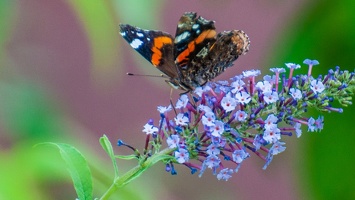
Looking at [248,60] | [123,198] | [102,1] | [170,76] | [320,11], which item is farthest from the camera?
[248,60]

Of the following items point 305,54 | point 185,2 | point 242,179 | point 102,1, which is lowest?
point 242,179

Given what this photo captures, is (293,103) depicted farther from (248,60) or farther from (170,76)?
(248,60)

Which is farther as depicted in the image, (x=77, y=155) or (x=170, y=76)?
(x=170, y=76)

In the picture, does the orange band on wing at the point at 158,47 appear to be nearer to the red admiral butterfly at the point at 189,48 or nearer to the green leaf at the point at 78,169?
the red admiral butterfly at the point at 189,48

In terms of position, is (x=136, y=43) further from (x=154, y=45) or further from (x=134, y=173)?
(x=134, y=173)

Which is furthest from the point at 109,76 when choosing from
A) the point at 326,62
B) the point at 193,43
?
the point at 326,62

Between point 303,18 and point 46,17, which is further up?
point 303,18

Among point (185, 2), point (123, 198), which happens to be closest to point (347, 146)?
point (123, 198)

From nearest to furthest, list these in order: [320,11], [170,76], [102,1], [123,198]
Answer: [102,1]
[123,198]
[320,11]
[170,76]
